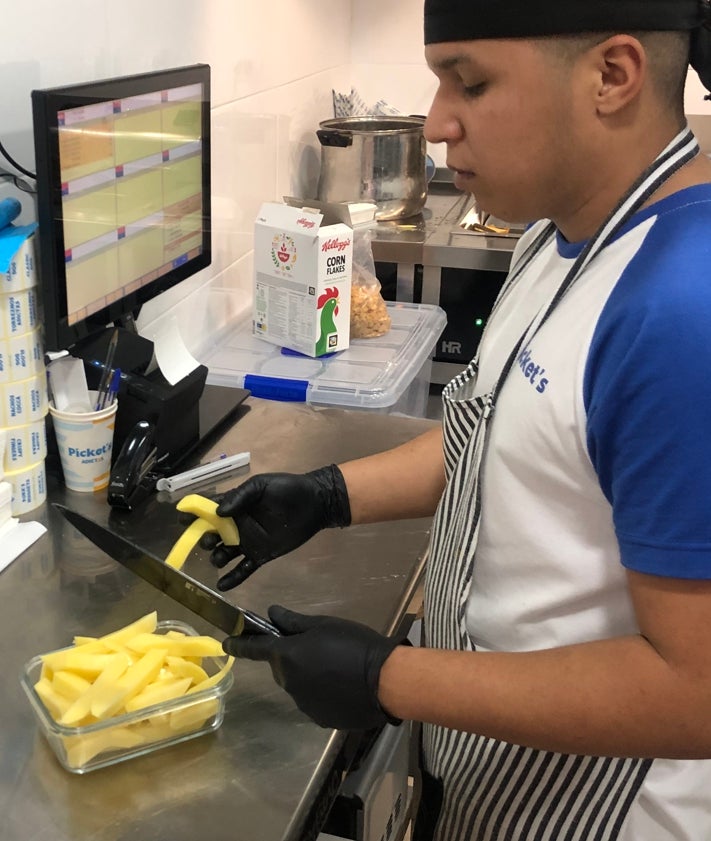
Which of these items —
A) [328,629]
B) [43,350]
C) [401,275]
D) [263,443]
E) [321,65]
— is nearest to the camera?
[328,629]

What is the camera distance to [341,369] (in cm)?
164

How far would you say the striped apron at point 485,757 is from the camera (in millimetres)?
802

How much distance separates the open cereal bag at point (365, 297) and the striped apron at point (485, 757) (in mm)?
809

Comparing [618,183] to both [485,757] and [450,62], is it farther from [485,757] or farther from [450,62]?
[485,757]

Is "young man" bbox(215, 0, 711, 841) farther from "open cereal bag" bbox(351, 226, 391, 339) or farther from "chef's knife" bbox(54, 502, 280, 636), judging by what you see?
"open cereal bag" bbox(351, 226, 391, 339)

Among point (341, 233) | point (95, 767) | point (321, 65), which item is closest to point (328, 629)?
point (95, 767)

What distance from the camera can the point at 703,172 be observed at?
71 centimetres

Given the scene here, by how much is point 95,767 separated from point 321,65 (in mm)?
1996

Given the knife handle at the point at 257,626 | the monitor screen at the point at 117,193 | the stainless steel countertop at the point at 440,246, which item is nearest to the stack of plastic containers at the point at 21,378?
the monitor screen at the point at 117,193

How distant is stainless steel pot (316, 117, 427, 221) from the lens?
6.93 feet

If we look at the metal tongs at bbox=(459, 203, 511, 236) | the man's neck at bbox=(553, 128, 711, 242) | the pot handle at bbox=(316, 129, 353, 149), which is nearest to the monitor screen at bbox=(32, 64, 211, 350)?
the man's neck at bbox=(553, 128, 711, 242)

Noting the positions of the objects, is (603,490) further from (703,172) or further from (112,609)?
(112,609)

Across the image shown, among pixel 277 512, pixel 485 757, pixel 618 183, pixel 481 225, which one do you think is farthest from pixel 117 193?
pixel 481 225

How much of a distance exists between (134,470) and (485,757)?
54 cm
